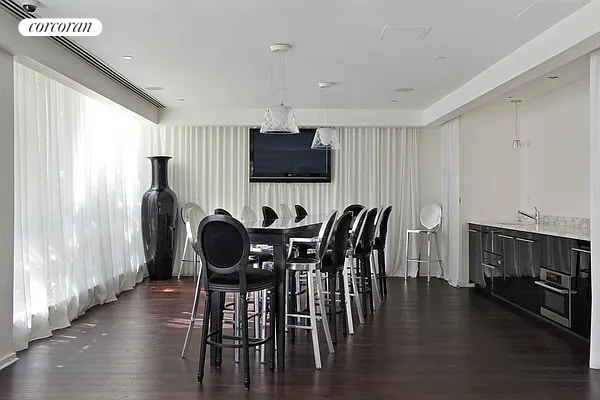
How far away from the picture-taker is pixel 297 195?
9555mm

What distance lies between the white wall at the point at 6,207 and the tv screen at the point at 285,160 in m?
5.20

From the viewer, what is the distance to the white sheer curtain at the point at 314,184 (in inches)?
371

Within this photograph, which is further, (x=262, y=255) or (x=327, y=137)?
(x=327, y=137)

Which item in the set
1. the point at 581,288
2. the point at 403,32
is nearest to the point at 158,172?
the point at 403,32

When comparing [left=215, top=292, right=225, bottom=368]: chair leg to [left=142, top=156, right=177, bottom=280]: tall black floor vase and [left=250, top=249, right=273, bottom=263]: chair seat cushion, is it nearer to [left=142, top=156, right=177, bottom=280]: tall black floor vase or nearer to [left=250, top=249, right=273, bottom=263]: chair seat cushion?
[left=250, top=249, right=273, bottom=263]: chair seat cushion

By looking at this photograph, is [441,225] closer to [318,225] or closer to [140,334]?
[318,225]

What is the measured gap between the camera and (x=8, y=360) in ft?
14.4

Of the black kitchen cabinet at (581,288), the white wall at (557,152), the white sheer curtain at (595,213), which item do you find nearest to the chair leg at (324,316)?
the white sheer curtain at (595,213)

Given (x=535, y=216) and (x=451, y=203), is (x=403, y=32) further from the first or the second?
(x=451, y=203)

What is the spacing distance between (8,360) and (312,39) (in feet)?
11.6

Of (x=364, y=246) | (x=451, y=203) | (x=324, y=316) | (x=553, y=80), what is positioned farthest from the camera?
(x=451, y=203)

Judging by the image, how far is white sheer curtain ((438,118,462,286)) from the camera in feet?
27.5

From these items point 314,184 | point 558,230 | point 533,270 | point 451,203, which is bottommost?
point 533,270

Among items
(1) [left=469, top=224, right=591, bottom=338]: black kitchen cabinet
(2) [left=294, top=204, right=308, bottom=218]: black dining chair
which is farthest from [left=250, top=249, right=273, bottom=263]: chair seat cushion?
(2) [left=294, top=204, right=308, bottom=218]: black dining chair
